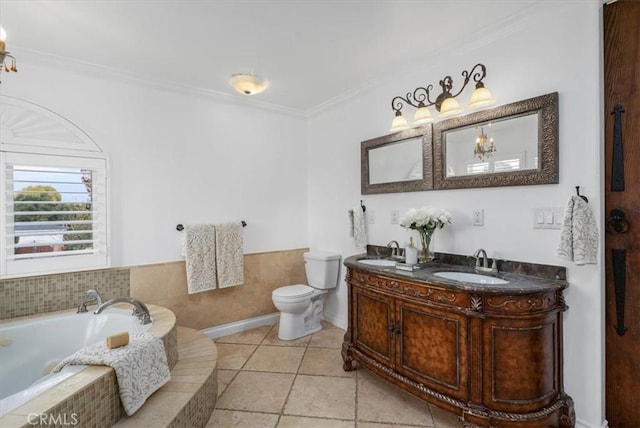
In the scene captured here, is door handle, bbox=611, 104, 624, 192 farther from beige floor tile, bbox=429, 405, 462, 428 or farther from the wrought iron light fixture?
beige floor tile, bbox=429, 405, 462, 428

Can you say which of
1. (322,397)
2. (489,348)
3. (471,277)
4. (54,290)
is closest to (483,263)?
(471,277)

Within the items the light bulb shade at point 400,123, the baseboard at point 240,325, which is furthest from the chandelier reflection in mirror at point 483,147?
the baseboard at point 240,325

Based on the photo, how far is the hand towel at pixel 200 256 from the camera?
2.82 m

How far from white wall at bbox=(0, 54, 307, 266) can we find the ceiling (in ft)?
0.76

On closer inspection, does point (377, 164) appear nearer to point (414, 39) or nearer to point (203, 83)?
point (414, 39)

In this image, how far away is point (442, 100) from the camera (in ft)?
7.17

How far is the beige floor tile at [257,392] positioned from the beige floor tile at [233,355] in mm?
164

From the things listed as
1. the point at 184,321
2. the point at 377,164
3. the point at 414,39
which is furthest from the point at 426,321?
the point at 184,321

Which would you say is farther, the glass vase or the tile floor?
the glass vase

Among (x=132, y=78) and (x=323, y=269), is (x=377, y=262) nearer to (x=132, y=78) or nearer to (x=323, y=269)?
(x=323, y=269)

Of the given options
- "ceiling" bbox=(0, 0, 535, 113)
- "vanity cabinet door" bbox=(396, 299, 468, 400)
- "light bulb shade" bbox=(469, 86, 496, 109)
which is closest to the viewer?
"vanity cabinet door" bbox=(396, 299, 468, 400)

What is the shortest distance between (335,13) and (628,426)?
113 inches

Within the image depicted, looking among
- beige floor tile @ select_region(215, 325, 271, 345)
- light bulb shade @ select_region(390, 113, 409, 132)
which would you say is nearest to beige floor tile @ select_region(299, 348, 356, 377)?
beige floor tile @ select_region(215, 325, 271, 345)

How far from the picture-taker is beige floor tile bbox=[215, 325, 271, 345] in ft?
9.80
